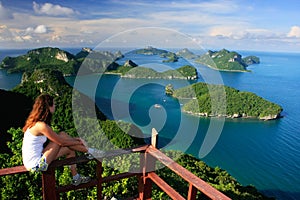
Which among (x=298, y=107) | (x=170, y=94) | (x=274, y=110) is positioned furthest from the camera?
(x=170, y=94)

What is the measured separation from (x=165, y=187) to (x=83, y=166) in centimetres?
564

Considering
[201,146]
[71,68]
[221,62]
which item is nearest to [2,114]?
[201,146]

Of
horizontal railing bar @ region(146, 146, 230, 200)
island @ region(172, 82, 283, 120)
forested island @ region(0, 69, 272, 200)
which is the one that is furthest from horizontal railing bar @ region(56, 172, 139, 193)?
island @ region(172, 82, 283, 120)

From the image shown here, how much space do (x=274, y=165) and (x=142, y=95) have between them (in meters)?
30.5

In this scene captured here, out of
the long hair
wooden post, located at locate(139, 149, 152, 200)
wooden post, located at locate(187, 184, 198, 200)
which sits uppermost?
the long hair

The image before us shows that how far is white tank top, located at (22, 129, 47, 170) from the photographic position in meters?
1.74

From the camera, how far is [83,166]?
22.8 feet

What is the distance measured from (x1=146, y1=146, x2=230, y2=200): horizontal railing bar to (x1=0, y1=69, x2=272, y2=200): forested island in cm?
242

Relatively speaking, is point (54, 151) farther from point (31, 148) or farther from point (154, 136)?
point (154, 136)

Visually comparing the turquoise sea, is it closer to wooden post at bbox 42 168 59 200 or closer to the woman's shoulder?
the woman's shoulder

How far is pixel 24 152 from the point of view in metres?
1.80

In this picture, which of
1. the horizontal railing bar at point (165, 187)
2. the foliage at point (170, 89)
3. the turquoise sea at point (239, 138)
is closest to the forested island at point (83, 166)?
the turquoise sea at point (239, 138)

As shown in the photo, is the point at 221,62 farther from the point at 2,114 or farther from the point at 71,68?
the point at 2,114

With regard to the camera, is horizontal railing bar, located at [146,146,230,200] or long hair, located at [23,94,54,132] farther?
long hair, located at [23,94,54,132]
